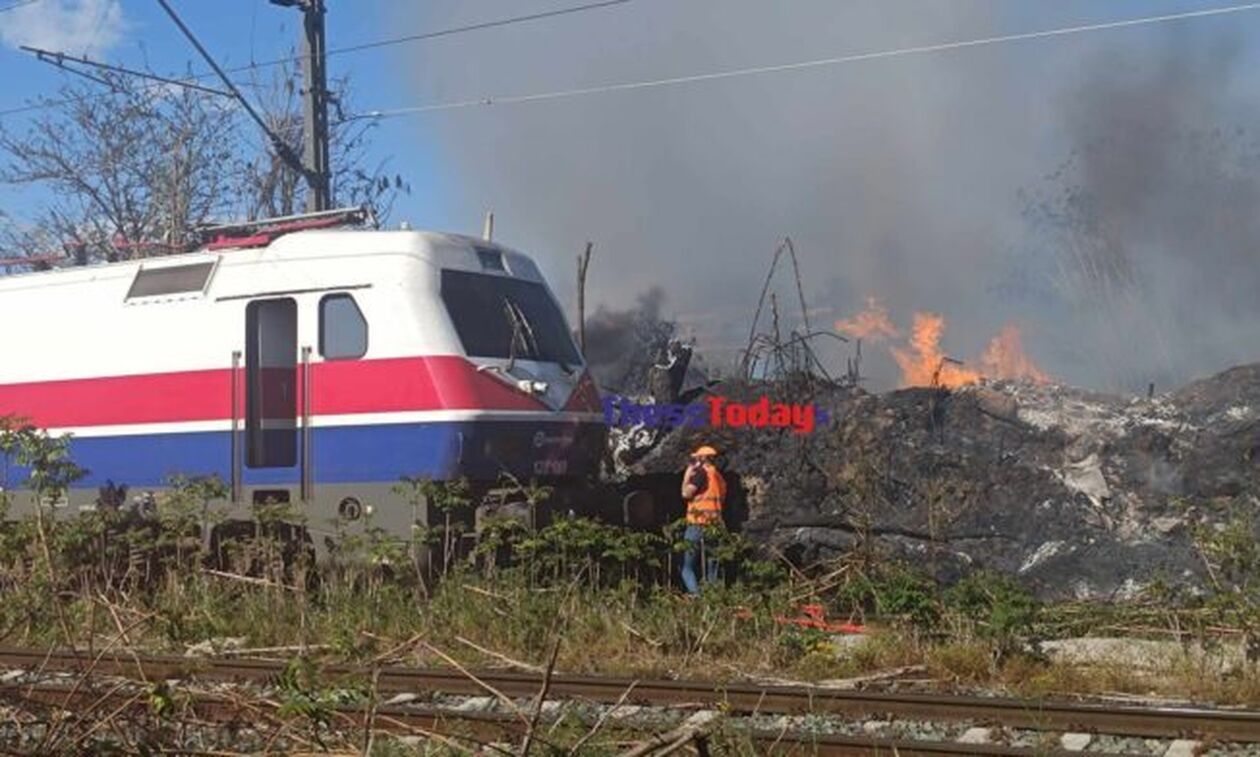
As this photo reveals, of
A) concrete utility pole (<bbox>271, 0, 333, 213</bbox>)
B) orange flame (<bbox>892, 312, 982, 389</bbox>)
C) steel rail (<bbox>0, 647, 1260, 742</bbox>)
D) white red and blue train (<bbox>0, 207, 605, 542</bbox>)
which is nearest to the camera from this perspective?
steel rail (<bbox>0, 647, 1260, 742</bbox>)

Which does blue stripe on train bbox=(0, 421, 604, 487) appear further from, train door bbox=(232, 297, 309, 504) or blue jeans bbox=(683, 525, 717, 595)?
blue jeans bbox=(683, 525, 717, 595)

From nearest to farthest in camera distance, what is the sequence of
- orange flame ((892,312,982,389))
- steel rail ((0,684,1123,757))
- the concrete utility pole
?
steel rail ((0,684,1123,757)), the concrete utility pole, orange flame ((892,312,982,389))

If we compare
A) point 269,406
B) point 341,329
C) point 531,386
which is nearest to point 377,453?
point 341,329

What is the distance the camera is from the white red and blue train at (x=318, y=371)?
10898 mm

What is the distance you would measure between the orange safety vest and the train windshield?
1595 millimetres

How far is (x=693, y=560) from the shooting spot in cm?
1181

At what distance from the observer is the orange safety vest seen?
38.5 ft

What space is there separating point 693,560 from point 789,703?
13.7ft

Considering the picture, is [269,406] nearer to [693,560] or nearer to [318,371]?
[318,371]

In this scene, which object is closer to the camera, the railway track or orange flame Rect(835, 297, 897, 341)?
the railway track

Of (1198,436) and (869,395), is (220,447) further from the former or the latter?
(1198,436)

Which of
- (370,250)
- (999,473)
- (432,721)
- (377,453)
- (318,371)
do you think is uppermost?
(370,250)

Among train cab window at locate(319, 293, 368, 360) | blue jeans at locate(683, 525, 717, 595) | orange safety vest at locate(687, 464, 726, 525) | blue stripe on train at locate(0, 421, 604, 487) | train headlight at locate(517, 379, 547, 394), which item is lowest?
blue jeans at locate(683, 525, 717, 595)

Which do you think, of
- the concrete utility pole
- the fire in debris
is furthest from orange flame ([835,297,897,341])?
the concrete utility pole
